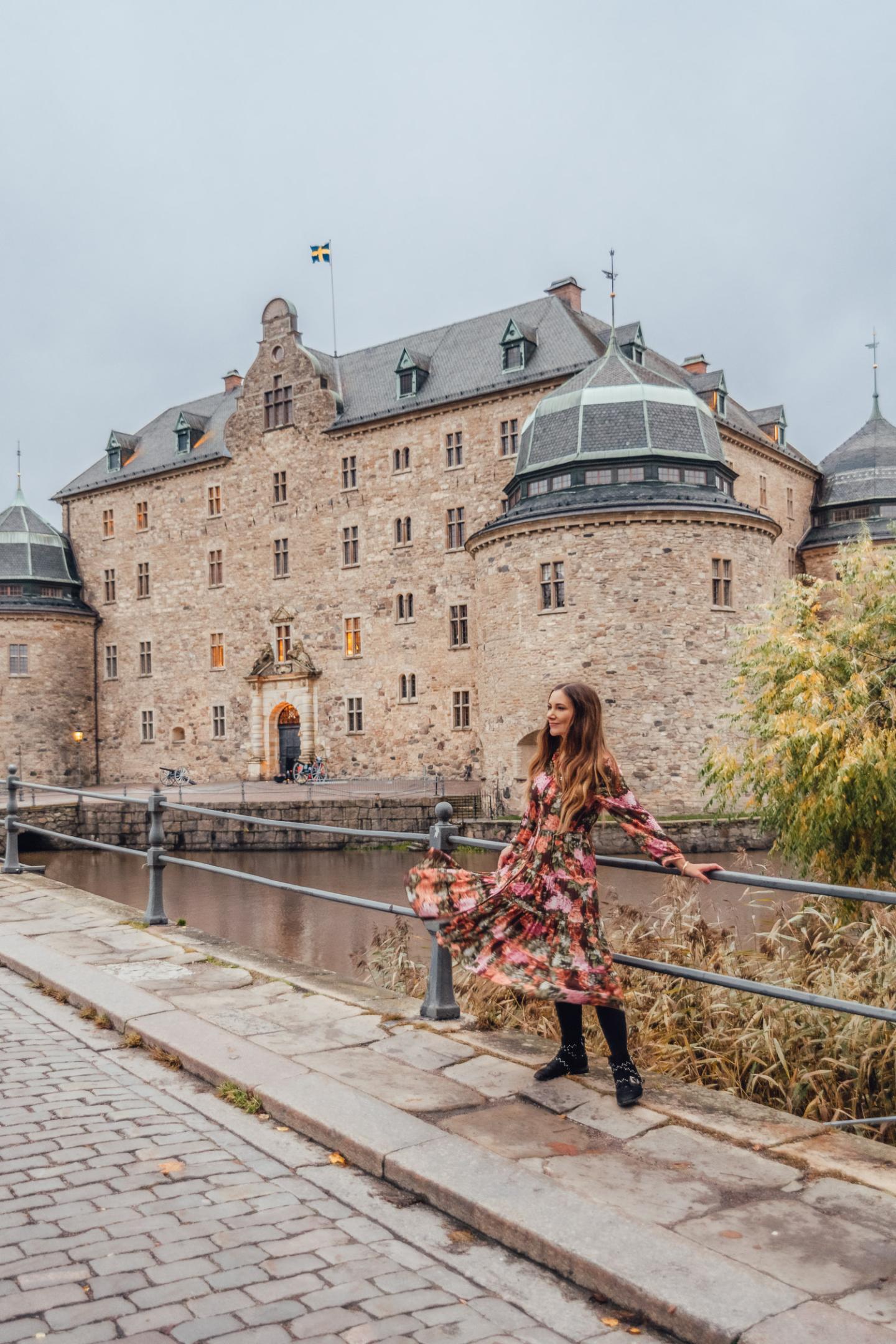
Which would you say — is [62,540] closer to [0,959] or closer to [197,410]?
[197,410]

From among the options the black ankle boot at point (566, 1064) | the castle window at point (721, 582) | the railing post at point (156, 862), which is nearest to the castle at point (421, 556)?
the castle window at point (721, 582)

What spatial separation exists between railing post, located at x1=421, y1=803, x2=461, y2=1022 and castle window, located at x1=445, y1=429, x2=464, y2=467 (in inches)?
1171

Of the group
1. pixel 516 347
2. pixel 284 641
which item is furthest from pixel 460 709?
pixel 516 347

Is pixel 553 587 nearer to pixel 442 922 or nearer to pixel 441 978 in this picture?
pixel 441 978

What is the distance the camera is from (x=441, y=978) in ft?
18.8

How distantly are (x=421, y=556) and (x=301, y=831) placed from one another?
10369 millimetres

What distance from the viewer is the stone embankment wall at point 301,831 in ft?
84.3

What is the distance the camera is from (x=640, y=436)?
2864 cm

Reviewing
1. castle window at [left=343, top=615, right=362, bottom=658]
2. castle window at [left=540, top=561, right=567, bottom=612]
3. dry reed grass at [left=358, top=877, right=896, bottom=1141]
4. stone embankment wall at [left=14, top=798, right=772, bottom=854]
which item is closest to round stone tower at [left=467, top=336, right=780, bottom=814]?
castle window at [left=540, top=561, right=567, bottom=612]

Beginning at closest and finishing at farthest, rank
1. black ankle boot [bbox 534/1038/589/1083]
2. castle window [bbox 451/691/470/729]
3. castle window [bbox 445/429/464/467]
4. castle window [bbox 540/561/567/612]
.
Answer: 1. black ankle boot [bbox 534/1038/589/1083]
2. castle window [bbox 540/561/567/612]
3. castle window [bbox 451/691/470/729]
4. castle window [bbox 445/429/464/467]

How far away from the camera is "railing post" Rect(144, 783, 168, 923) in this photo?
332 inches

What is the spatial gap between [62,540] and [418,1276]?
45.9 metres

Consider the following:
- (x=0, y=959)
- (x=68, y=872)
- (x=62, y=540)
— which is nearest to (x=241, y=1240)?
(x=0, y=959)

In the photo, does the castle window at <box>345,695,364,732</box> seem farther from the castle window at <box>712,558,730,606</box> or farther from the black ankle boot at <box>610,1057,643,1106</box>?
the black ankle boot at <box>610,1057,643,1106</box>
